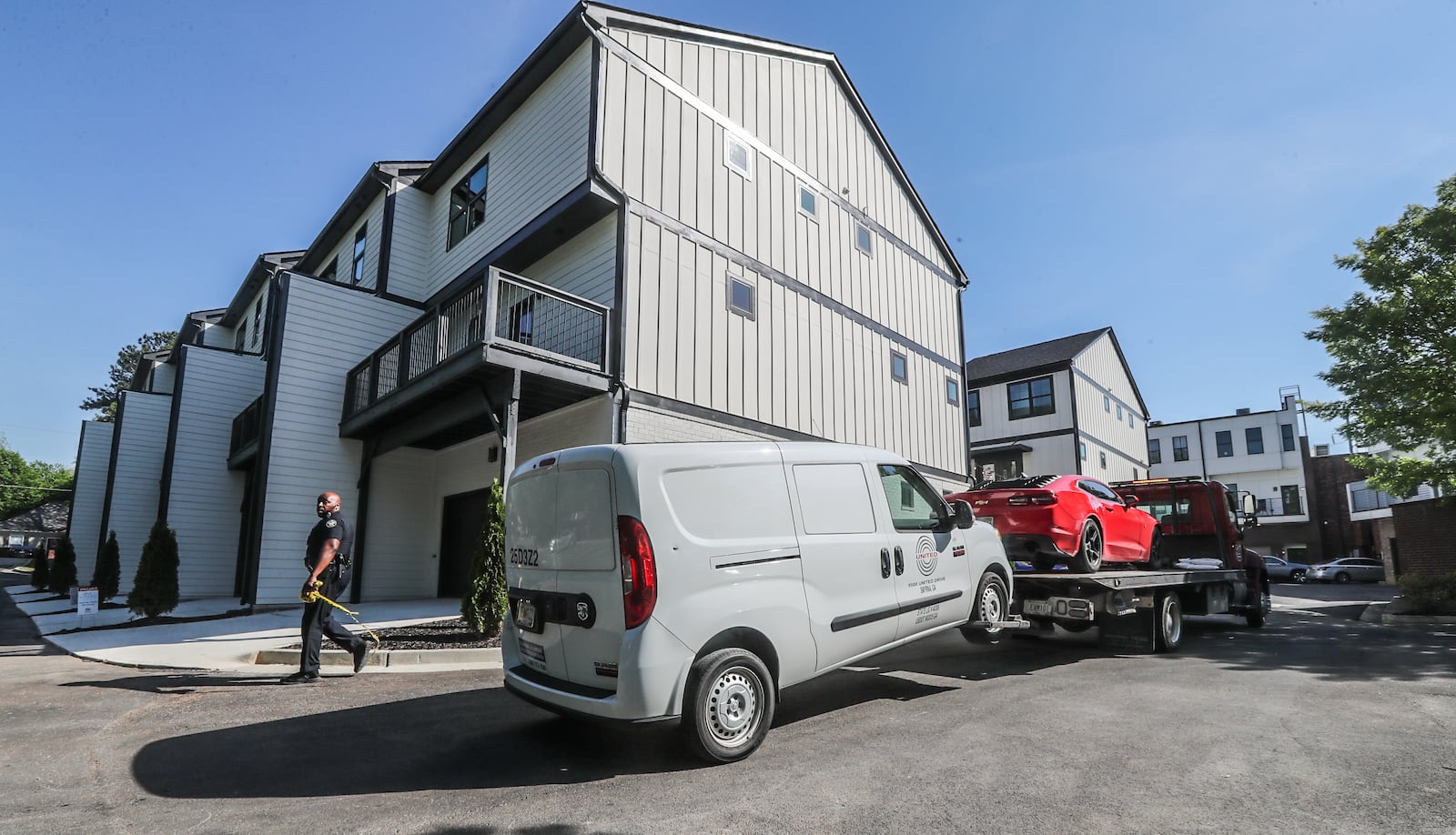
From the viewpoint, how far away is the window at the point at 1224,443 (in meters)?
41.9

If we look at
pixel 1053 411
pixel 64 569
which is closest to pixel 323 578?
pixel 64 569

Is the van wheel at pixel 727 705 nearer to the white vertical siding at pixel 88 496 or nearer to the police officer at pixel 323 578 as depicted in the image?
the police officer at pixel 323 578

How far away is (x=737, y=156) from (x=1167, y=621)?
434 inches

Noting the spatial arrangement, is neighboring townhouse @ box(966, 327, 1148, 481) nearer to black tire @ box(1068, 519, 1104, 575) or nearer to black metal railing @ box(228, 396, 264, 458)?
black tire @ box(1068, 519, 1104, 575)

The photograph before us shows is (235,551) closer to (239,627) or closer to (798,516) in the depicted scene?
(239,627)

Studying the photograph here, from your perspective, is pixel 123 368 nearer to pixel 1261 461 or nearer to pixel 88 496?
pixel 88 496

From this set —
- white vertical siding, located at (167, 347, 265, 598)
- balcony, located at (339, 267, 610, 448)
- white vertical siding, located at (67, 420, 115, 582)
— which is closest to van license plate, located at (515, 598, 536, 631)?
balcony, located at (339, 267, 610, 448)

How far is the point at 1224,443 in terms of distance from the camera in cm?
4216

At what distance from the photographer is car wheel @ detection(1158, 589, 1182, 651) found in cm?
827

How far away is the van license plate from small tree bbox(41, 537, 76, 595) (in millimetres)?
22107

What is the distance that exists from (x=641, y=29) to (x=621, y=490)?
1154 cm

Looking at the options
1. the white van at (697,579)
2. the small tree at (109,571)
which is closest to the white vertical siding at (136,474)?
the small tree at (109,571)

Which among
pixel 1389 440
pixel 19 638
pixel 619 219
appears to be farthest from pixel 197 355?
pixel 1389 440

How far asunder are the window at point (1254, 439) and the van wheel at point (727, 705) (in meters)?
47.7
